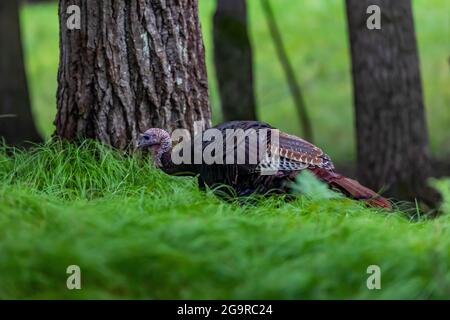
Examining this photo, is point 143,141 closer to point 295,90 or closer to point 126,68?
point 126,68

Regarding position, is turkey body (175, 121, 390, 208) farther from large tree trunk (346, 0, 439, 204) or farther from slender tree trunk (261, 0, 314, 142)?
slender tree trunk (261, 0, 314, 142)

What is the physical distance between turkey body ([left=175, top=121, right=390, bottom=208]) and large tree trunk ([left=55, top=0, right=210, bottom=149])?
26.0 inches

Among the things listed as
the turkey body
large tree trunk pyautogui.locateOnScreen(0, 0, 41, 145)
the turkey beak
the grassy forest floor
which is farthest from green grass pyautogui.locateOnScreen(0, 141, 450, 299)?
large tree trunk pyautogui.locateOnScreen(0, 0, 41, 145)

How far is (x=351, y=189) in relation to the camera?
6.16 metres

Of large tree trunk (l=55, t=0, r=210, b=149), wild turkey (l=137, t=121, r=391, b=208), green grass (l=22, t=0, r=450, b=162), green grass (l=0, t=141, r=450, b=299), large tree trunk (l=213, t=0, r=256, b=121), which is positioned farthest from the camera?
green grass (l=22, t=0, r=450, b=162)

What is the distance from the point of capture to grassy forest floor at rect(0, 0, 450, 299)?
4387mm

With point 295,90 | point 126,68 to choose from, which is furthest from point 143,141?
point 295,90

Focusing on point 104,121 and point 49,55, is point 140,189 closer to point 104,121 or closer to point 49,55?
point 104,121

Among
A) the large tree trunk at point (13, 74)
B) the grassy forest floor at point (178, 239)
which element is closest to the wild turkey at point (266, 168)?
the grassy forest floor at point (178, 239)

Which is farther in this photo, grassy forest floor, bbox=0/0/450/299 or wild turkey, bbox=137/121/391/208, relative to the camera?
wild turkey, bbox=137/121/391/208

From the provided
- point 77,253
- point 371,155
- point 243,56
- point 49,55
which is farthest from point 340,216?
point 49,55

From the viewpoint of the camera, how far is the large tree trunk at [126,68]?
6.54m

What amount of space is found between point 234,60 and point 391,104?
2395 mm

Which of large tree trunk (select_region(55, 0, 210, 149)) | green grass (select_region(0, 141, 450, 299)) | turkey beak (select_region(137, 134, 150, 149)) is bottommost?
green grass (select_region(0, 141, 450, 299))
